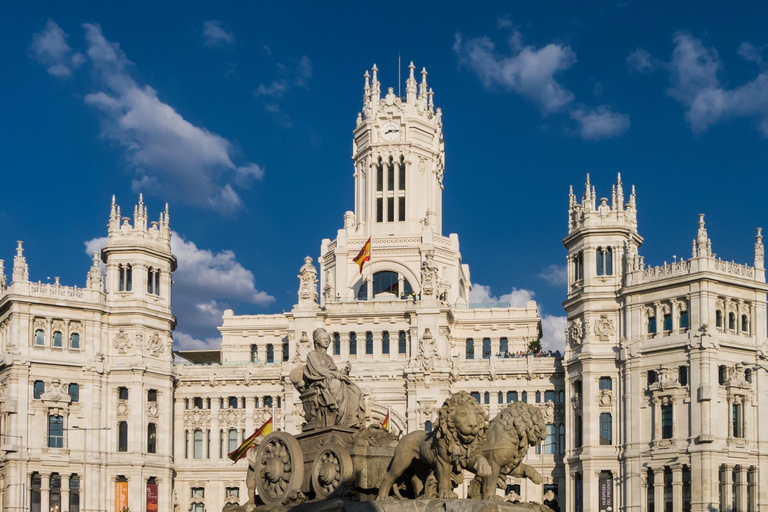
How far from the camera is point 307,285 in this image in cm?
8956

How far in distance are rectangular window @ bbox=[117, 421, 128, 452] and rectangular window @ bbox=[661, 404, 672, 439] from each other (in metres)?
38.7

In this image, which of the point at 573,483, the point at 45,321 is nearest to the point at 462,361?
the point at 573,483

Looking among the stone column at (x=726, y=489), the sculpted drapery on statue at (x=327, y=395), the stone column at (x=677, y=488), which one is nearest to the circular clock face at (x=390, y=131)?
the stone column at (x=677, y=488)

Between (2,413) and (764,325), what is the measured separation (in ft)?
179

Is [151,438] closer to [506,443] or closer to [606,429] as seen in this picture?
[606,429]

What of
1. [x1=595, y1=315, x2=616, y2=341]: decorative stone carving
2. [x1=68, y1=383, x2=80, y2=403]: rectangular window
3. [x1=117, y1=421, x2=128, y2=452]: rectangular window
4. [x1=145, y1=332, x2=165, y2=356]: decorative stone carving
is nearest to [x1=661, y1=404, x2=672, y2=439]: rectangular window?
[x1=595, y1=315, x2=616, y2=341]: decorative stone carving

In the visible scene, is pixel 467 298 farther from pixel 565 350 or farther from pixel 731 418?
pixel 731 418

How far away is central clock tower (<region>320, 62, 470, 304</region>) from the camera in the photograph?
97.8m

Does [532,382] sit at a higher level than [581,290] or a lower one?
lower

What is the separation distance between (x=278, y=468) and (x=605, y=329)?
57.4m

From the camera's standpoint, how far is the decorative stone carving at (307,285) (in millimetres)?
89375

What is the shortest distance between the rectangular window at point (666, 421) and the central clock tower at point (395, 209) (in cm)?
2059

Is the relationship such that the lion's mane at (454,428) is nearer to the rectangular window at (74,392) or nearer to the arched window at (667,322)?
the arched window at (667,322)

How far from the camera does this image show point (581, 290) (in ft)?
281
